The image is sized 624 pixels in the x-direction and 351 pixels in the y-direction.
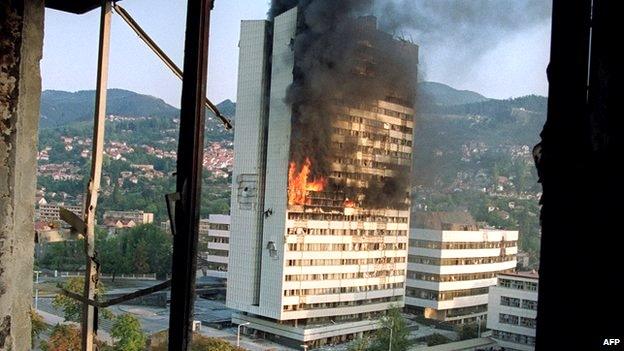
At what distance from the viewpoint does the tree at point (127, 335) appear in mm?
8337

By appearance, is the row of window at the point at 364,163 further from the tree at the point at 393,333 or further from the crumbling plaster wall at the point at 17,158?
the crumbling plaster wall at the point at 17,158

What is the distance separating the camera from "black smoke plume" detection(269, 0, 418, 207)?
43.7 feet

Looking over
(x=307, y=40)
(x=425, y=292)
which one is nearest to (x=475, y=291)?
(x=425, y=292)

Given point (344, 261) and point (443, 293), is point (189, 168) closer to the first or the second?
point (443, 293)

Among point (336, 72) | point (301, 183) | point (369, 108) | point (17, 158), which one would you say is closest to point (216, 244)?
point (301, 183)

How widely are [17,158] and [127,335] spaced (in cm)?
803

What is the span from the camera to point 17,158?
1.10 meters

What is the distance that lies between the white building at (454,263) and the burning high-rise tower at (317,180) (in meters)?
1.76

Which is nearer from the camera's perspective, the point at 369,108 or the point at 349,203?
the point at 369,108

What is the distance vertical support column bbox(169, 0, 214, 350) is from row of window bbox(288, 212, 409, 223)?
13.9m

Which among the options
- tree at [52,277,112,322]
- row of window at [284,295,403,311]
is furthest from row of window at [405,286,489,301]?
tree at [52,277,112,322]

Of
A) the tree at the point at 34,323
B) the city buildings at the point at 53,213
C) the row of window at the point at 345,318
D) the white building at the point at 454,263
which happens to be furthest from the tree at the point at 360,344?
the city buildings at the point at 53,213

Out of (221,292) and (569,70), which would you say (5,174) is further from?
(221,292)

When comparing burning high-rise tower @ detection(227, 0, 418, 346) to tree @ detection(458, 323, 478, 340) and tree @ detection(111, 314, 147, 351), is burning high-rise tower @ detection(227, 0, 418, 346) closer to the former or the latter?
tree @ detection(458, 323, 478, 340)
